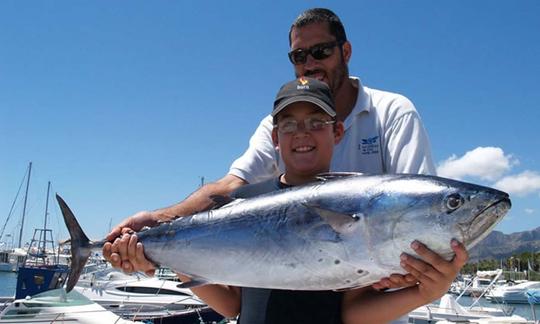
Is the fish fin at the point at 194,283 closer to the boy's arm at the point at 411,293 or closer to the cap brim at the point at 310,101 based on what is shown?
the boy's arm at the point at 411,293

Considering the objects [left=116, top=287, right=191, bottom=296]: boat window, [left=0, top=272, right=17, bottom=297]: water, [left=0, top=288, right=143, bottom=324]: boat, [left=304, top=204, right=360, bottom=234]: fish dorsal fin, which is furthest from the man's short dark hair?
[left=0, top=272, right=17, bottom=297]: water

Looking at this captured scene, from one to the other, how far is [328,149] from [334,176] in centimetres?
50

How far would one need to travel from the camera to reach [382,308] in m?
3.02

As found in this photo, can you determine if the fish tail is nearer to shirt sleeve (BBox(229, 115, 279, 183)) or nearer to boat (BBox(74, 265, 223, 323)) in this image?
shirt sleeve (BBox(229, 115, 279, 183))

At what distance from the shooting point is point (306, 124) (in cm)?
336

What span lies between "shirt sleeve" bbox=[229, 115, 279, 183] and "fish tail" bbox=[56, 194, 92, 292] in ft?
4.02

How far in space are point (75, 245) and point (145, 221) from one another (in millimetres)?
472

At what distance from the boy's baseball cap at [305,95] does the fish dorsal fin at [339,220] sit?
2.88 ft

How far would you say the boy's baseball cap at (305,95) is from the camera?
3318mm

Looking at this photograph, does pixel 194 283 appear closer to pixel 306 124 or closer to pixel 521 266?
pixel 306 124

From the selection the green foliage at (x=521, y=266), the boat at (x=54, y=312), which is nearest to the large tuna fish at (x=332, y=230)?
the boat at (x=54, y=312)

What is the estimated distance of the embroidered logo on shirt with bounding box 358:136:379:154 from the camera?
3.84 metres

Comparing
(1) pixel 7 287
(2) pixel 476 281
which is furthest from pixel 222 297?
(1) pixel 7 287

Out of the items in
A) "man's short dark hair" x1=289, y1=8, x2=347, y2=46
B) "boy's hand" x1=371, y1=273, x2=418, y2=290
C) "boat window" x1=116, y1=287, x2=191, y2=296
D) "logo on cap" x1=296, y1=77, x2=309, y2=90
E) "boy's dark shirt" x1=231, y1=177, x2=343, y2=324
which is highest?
"man's short dark hair" x1=289, y1=8, x2=347, y2=46
